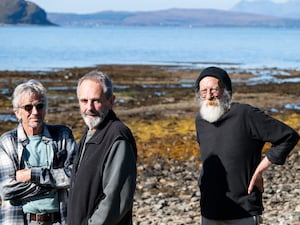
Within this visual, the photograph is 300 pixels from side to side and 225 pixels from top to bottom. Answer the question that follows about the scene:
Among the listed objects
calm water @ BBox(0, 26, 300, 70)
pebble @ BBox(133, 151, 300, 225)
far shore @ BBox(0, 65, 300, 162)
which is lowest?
calm water @ BBox(0, 26, 300, 70)

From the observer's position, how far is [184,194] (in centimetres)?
1284

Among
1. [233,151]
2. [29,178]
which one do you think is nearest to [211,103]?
[233,151]

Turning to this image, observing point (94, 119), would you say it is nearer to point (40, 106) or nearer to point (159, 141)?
point (40, 106)

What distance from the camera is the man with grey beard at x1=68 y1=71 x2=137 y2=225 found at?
4.49m

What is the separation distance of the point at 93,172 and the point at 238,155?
1240 mm

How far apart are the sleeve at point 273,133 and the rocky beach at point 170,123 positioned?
455cm

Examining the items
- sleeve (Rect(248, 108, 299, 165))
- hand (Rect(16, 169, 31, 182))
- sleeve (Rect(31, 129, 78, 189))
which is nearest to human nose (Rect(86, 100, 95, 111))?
sleeve (Rect(31, 129, 78, 189))

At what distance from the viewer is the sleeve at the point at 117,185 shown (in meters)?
4.48

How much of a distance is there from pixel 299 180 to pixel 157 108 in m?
12.3

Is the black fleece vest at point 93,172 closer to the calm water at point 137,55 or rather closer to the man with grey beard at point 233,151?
the man with grey beard at point 233,151

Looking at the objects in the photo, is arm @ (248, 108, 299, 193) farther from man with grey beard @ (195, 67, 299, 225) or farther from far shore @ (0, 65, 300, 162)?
far shore @ (0, 65, 300, 162)

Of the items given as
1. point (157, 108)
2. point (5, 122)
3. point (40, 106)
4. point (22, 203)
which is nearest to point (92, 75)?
point (40, 106)

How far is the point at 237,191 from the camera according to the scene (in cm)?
532

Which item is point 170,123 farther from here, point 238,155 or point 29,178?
point 29,178
